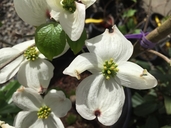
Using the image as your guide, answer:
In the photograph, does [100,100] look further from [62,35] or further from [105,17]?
[105,17]

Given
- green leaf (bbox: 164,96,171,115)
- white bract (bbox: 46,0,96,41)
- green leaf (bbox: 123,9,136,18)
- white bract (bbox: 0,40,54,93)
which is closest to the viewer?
white bract (bbox: 46,0,96,41)

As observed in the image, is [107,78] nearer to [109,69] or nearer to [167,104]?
[109,69]

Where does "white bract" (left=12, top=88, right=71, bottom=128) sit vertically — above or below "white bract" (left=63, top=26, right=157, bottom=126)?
below

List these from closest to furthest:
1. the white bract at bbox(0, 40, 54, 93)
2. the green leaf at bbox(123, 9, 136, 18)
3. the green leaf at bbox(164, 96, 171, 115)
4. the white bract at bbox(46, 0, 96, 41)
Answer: the white bract at bbox(46, 0, 96, 41), the white bract at bbox(0, 40, 54, 93), the green leaf at bbox(164, 96, 171, 115), the green leaf at bbox(123, 9, 136, 18)

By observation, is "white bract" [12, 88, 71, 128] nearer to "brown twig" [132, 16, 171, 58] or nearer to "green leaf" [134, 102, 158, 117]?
"brown twig" [132, 16, 171, 58]

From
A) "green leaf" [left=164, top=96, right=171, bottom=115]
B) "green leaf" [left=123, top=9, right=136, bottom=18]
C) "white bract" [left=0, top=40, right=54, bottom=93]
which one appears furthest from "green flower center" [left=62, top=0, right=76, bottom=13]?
"green leaf" [left=123, top=9, right=136, bottom=18]

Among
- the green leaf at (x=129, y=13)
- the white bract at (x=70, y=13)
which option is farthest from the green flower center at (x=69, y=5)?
the green leaf at (x=129, y=13)

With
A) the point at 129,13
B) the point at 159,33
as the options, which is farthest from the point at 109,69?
the point at 129,13
